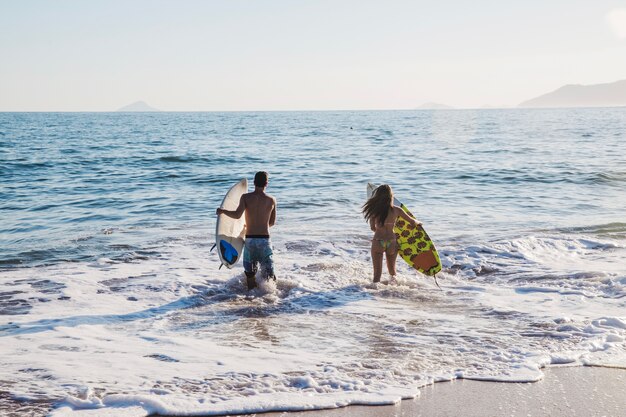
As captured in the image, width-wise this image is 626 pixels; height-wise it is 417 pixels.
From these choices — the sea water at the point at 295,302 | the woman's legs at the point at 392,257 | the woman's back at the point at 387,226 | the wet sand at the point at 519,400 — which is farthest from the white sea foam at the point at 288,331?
the woman's back at the point at 387,226

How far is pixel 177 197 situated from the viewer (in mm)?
19500

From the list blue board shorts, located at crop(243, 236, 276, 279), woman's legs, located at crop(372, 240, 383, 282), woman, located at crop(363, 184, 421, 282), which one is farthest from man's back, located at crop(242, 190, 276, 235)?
woman's legs, located at crop(372, 240, 383, 282)

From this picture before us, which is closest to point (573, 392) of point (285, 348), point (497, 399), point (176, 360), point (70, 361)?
point (497, 399)

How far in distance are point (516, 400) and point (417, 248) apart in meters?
4.99

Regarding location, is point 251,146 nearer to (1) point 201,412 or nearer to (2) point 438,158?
(2) point 438,158

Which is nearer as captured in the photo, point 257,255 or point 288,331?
point 288,331

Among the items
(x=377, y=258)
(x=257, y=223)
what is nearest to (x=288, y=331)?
(x=257, y=223)

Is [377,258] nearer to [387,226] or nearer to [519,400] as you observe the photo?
[387,226]

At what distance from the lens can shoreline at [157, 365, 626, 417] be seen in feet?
16.1

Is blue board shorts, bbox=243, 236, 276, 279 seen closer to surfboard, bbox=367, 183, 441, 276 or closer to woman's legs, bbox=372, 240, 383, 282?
woman's legs, bbox=372, 240, 383, 282

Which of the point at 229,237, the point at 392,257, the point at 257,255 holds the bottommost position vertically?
the point at 392,257

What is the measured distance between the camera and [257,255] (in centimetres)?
878

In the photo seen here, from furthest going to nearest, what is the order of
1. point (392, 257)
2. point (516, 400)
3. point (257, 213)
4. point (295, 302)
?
point (392, 257), point (257, 213), point (295, 302), point (516, 400)

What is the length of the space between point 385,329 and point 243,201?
2851 mm
